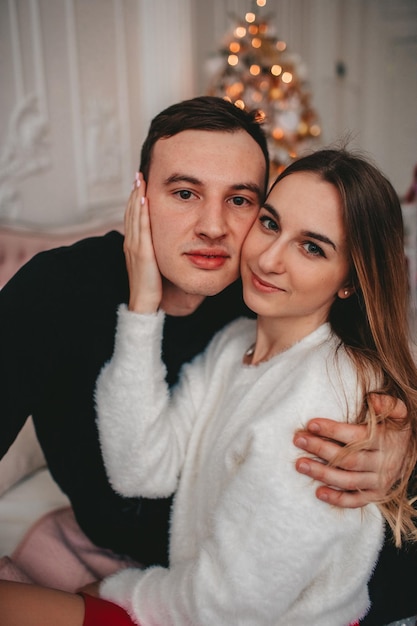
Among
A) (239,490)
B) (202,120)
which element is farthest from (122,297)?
(239,490)

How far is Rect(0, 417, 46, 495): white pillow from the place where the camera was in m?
1.66

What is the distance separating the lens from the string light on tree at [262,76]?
11.0 ft

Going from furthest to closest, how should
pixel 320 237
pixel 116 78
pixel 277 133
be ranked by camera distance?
pixel 277 133, pixel 116 78, pixel 320 237

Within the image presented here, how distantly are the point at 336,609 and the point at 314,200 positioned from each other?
0.83 m

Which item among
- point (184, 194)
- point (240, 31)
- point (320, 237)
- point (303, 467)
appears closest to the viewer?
point (303, 467)

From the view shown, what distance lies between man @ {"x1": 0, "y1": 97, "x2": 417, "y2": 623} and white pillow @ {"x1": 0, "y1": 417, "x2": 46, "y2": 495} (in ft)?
0.87

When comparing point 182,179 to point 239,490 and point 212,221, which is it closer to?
point 212,221

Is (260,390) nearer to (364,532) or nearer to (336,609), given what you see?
(364,532)

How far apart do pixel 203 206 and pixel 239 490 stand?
0.68 meters

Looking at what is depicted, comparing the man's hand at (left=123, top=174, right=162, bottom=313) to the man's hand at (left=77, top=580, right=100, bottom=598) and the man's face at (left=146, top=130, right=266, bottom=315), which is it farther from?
the man's hand at (left=77, top=580, right=100, bottom=598)

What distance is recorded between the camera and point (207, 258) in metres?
1.29

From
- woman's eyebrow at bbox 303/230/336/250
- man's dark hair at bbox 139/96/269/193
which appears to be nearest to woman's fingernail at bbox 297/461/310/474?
woman's eyebrow at bbox 303/230/336/250

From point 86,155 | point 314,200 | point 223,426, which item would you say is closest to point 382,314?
point 314,200

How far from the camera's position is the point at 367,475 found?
104 centimetres
